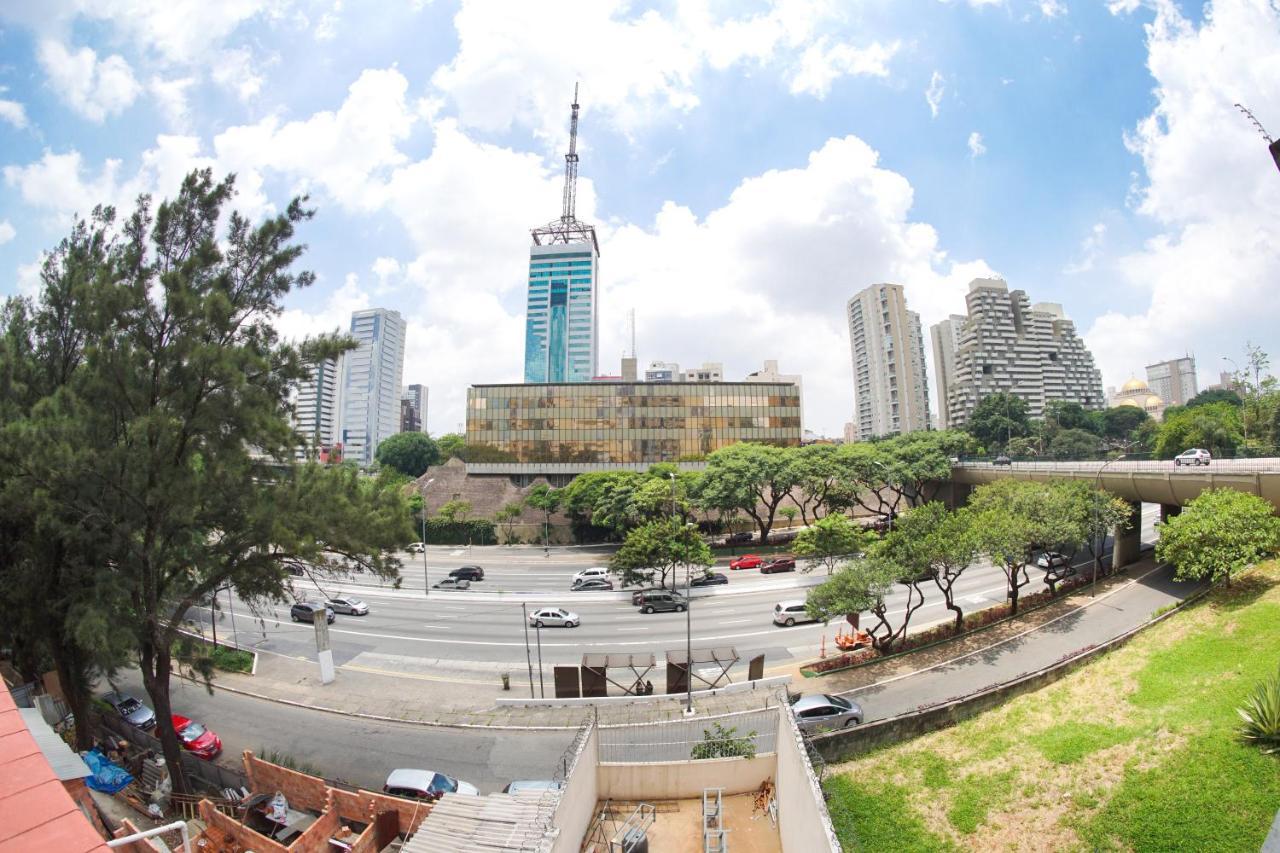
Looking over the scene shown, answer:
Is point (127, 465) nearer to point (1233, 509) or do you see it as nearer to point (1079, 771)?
point (1079, 771)

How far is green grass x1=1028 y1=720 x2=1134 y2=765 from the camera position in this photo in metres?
14.6

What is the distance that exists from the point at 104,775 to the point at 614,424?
58435mm

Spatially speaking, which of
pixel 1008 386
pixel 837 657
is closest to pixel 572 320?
pixel 1008 386

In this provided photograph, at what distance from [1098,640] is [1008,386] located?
464 ft

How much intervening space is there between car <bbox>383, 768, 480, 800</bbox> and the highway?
9079 millimetres

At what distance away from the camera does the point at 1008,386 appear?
464 feet

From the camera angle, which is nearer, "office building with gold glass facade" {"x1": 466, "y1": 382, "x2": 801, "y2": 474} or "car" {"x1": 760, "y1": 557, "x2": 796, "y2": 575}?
"car" {"x1": 760, "y1": 557, "x2": 796, "y2": 575}

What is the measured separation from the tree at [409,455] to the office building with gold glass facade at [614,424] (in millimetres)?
31132

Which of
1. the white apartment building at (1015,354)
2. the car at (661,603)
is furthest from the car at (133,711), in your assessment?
the white apartment building at (1015,354)

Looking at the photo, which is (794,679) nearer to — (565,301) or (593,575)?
(593,575)

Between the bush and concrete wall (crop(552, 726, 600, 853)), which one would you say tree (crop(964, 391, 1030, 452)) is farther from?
concrete wall (crop(552, 726, 600, 853))

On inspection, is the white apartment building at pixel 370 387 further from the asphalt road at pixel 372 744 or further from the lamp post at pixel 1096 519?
the lamp post at pixel 1096 519

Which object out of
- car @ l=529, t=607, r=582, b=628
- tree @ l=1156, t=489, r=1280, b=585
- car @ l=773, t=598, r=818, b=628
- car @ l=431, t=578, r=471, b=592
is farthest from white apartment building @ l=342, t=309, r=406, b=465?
tree @ l=1156, t=489, r=1280, b=585

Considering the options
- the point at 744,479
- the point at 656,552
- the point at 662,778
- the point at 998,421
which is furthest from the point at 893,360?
the point at 662,778
